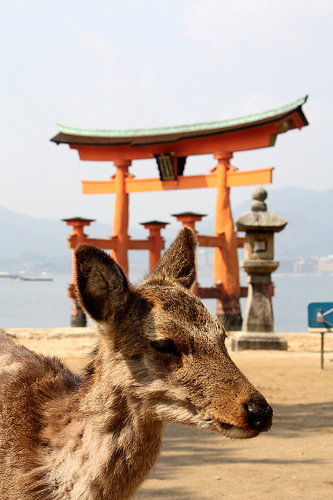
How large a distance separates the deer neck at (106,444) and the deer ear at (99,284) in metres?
0.22

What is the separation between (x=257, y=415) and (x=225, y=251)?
1433 cm

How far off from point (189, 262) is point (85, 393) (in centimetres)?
80

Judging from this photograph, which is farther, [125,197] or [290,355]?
[125,197]

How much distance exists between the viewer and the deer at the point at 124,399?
196cm

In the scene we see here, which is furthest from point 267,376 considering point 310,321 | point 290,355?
point 290,355

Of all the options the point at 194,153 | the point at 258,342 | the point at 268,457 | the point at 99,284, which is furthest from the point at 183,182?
the point at 99,284

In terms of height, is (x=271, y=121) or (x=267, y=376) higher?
(x=271, y=121)

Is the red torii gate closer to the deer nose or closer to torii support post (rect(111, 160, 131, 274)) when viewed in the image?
torii support post (rect(111, 160, 131, 274))

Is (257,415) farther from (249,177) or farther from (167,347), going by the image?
(249,177)

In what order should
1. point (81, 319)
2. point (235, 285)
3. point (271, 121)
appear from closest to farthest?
point (271, 121)
point (235, 285)
point (81, 319)

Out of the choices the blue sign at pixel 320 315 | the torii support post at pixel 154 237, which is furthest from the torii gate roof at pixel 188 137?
the blue sign at pixel 320 315

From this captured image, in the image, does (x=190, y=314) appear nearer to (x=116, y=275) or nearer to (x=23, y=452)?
(x=116, y=275)

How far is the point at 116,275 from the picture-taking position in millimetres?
2041

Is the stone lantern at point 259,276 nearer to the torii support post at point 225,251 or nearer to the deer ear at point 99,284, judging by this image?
the torii support post at point 225,251
